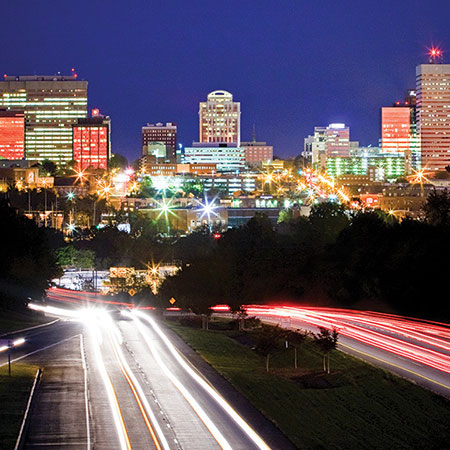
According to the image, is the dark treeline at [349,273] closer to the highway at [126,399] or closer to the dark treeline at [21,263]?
the dark treeline at [21,263]

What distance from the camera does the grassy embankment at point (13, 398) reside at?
24.7 metres

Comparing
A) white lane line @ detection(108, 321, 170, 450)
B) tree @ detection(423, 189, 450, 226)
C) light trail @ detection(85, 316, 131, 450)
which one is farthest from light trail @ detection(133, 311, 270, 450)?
tree @ detection(423, 189, 450, 226)

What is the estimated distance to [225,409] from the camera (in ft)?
92.4

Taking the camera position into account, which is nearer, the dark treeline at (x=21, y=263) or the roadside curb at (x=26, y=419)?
the roadside curb at (x=26, y=419)

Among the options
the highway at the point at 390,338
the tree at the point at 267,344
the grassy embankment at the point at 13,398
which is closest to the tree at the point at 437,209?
the highway at the point at 390,338

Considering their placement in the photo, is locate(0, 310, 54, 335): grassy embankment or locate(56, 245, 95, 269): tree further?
locate(56, 245, 95, 269): tree

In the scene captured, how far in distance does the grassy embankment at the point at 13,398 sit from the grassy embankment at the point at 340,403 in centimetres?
672

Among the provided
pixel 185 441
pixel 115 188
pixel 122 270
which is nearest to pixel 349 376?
pixel 185 441

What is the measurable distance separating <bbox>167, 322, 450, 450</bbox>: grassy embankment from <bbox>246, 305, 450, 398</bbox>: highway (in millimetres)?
851

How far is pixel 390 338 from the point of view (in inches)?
1598

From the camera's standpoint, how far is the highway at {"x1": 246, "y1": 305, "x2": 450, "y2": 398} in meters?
33.7

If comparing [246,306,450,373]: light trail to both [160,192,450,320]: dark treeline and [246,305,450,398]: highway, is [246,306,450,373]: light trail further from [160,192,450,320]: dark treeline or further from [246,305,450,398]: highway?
[160,192,450,320]: dark treeline

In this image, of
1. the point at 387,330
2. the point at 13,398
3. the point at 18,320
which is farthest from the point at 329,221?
the point at 13,398

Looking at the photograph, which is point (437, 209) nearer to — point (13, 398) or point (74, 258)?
point (74, 258)
